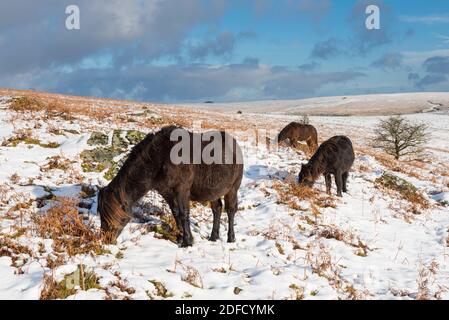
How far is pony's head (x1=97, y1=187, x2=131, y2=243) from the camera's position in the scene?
752cm

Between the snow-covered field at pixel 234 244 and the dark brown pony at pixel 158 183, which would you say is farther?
the dark brown pony at pixel 158 183

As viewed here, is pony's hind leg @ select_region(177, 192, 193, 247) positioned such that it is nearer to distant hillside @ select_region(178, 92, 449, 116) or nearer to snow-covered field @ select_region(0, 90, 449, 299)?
snow-covered field @ select_region(0, 90, 449, 299)

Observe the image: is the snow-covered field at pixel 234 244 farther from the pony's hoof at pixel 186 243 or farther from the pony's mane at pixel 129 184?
the pony's mane at pixel 129 184

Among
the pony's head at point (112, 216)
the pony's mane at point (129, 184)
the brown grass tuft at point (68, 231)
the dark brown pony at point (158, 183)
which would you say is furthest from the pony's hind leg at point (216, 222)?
the brown grass tuft at point (68, 231)

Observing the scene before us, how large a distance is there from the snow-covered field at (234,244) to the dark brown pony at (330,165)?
57 centimetres

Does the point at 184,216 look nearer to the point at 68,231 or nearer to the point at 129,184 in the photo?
the point at 129,184

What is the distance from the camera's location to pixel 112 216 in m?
7.55

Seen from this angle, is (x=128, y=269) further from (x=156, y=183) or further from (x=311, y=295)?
(x=311, y=295)

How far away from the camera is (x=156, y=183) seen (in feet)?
25.6

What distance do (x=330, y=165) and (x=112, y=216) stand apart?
8897mm

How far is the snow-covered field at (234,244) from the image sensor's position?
6.22 m
